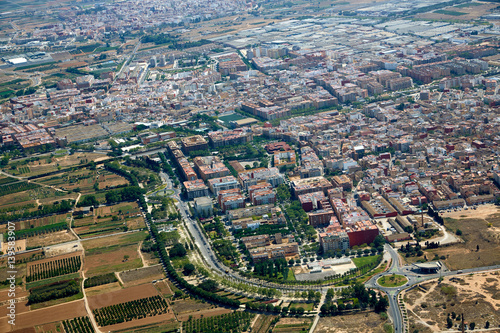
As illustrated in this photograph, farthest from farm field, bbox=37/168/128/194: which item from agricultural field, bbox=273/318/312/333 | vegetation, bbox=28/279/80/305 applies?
agricultural field, bbox=273/318/312/333

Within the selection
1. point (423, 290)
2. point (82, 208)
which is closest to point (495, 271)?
point (423, 290)

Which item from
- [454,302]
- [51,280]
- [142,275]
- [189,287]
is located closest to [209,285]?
[189,287]

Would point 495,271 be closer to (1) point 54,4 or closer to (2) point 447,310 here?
(2) point 447,310

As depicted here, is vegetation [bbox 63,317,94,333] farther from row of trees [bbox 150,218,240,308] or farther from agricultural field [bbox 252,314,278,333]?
agricultural field [bbox 252,314,278,333]

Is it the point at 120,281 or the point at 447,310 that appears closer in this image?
the point at 447,310

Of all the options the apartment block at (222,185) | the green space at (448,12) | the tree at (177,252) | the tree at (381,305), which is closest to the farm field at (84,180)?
the apartment block at (222,185)

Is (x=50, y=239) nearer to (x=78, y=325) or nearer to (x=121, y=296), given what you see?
(x=121, y=296)

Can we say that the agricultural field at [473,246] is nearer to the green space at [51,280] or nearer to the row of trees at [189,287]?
the row of trees at [189,287]
